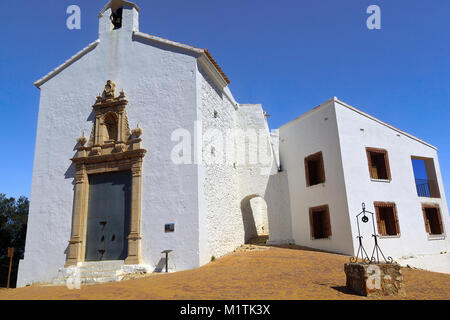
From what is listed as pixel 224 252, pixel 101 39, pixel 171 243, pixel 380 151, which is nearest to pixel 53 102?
pixel 101 39

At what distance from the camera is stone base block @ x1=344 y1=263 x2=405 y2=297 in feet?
22.1

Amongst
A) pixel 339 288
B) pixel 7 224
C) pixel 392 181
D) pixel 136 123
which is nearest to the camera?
pixel 339 288

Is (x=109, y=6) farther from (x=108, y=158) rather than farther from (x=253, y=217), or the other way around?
(x=253, y=217)

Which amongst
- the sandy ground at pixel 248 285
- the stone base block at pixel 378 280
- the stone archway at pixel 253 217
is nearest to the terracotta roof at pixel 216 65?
the stone archway at pixel 253 217

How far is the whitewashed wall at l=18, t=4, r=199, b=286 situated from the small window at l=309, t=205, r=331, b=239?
239 inches

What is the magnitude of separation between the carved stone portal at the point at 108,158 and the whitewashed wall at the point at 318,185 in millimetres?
7326

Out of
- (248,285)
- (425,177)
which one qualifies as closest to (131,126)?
(248,285)

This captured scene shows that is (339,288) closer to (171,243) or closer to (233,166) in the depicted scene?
(171,243)

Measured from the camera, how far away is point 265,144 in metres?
16.4

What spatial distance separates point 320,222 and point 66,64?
12.7m

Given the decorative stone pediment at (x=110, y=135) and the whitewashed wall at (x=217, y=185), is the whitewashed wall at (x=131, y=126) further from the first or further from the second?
the whitewashed wall at (x=217, y=185)

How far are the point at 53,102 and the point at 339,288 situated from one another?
42.3ft
